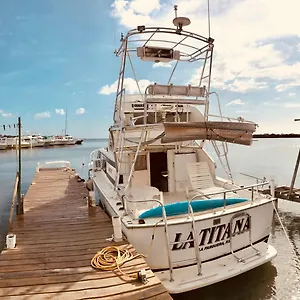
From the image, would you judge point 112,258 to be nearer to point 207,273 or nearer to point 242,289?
point 207,273

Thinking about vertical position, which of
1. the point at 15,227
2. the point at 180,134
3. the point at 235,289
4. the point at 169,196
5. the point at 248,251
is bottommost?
the point at 235,289

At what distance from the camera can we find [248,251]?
6668 millimetres

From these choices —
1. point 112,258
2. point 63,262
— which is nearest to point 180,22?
point 112,258

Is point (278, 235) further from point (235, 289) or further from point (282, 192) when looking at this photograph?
point (235, 289)

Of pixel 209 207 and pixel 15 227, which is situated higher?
pixel 209 207

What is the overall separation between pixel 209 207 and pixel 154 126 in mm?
2331

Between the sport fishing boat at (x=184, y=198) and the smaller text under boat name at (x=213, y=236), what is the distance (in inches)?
0.8

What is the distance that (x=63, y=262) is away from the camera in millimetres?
5254

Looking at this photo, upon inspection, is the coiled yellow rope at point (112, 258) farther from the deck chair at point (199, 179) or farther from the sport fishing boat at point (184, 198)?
the deck chair at point (199, 179)

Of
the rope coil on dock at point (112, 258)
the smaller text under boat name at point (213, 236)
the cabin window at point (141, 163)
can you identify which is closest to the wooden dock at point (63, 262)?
the rope coil on dock at point (112, 258)

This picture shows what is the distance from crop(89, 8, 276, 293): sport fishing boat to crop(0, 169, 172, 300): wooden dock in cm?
73

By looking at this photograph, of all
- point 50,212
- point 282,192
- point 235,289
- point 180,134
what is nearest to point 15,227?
point 50,212

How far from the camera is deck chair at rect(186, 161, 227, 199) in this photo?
8570 mm

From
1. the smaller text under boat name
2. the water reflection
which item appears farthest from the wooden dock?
the water reflection
